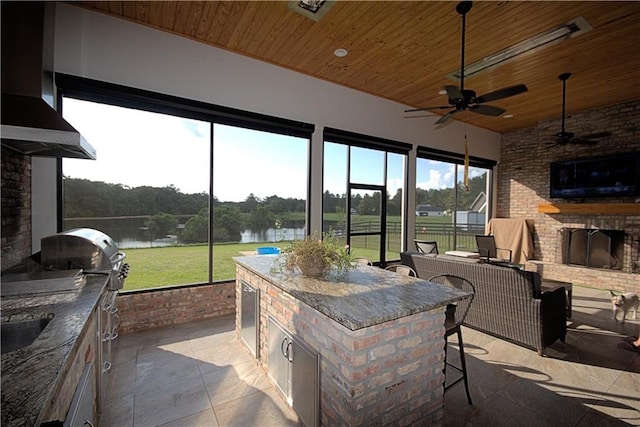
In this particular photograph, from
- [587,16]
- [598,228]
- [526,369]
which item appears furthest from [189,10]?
[598,228]

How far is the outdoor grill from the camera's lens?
221 centimetres

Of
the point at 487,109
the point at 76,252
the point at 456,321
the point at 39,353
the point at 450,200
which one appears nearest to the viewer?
the point at 39,353

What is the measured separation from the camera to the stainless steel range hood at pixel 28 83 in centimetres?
170

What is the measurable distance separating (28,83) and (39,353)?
1865 mm

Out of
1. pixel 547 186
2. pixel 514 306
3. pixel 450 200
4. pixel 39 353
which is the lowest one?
pixel 514 306

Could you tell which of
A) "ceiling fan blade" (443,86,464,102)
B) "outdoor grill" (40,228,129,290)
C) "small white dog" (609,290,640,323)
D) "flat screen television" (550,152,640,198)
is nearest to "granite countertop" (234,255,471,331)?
"outdoor grill" (40,228,129,290)

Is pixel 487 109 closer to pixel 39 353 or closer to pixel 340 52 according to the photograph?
pixel 340 52

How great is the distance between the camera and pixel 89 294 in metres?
1.79

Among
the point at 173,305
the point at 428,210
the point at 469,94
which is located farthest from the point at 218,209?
Result: the point at 428,210

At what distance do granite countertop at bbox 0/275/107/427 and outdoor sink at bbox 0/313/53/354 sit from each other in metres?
0.03

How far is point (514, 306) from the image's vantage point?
2975mm

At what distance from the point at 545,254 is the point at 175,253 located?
8868 millimetres

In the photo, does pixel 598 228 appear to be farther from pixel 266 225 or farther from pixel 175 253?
pixel 175 253

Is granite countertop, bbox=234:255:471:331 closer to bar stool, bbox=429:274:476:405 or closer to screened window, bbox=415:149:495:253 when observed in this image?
bar stool, bbox=429:274:476:405
